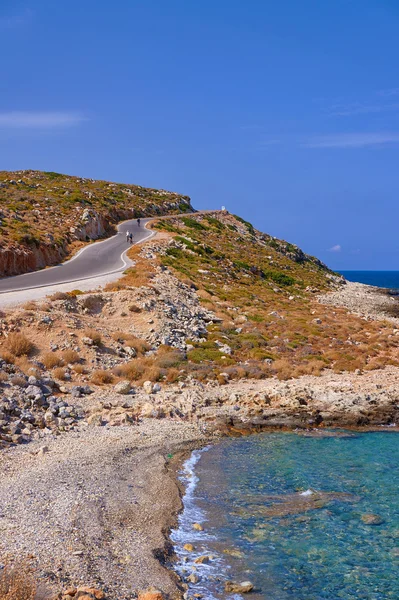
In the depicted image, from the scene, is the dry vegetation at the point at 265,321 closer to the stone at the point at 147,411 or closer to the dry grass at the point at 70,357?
the stone at the point at 147,411

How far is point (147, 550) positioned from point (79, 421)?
25.5 feet

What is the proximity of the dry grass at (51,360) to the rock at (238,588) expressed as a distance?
14166 millimetres

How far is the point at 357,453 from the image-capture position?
16.3 m

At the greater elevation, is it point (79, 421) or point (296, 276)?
point (296, 276)

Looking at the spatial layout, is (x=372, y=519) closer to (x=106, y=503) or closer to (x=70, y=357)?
(x=106, y=503)

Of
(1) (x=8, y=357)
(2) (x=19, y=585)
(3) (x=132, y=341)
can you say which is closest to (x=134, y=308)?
(3) (x=132, y=341)

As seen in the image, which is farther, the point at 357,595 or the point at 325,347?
the point at 325,347

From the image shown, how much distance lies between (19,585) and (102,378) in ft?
45.7

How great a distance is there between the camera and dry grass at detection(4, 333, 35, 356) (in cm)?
2148

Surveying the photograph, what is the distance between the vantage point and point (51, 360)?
21.6 m

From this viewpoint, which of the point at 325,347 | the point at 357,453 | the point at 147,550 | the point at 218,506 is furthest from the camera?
the point at 325,347

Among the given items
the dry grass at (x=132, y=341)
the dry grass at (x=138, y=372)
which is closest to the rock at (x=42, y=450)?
the dry grass at (x=138, y=372)

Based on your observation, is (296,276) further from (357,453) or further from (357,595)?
(357,595)

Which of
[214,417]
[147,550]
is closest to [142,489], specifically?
[147,550]
